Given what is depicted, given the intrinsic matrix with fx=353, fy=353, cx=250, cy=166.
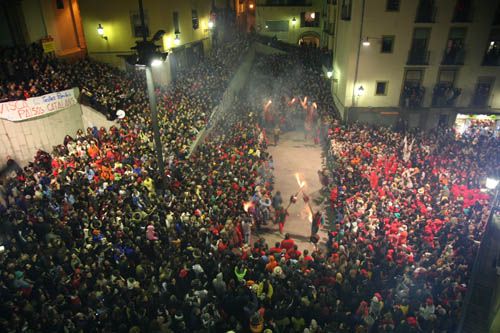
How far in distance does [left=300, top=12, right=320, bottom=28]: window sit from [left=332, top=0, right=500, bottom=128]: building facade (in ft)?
57.0

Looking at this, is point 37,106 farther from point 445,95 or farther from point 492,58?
A: point 492,58

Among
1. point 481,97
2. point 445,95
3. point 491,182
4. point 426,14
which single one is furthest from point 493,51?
point 491,182

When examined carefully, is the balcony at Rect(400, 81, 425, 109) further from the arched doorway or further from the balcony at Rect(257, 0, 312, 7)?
the balcony at Rect(257, 0, 312, 7)

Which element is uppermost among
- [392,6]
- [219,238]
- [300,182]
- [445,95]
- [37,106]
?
[392,6]

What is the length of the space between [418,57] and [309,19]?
2085 cm

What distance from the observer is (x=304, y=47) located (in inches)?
1293

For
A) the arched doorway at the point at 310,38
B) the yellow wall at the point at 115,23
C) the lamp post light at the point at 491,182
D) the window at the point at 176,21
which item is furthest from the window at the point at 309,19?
the lamp post light at the point at 491,182

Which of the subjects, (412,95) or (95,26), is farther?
(95,26)

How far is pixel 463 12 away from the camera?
19172mm

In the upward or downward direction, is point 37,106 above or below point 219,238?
above

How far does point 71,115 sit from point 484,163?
1855 cm

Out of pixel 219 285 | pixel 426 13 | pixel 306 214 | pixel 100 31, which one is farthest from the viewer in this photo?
pixel 100 31

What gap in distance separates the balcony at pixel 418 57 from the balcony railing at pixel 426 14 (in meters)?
1.56

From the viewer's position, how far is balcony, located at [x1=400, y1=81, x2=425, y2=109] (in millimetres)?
20719
